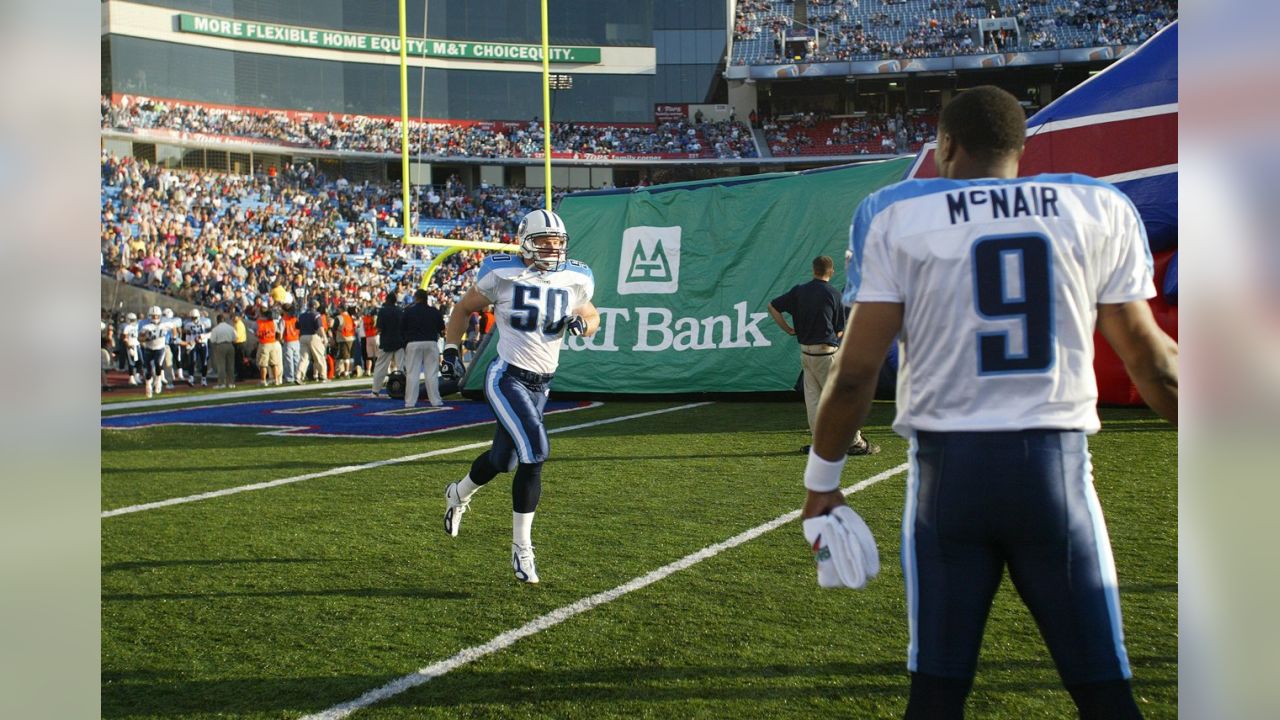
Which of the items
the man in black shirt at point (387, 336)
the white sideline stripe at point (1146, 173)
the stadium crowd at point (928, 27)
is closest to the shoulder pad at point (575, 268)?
the white sideline stripe at point (1146, 173)

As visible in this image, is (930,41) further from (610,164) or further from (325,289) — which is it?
(325,289)

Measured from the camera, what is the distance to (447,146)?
154 ft

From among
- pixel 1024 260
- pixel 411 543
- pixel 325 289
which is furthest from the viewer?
pixel 325 289

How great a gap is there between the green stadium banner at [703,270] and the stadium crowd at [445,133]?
3264 centimetres

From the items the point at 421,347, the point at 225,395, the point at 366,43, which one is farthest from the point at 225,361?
the point at 366,43

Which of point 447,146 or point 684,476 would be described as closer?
point 684,476

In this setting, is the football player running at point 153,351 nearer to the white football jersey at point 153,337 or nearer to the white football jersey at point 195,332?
the white football jersey at point 153,337

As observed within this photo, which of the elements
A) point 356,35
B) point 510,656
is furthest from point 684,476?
point 356,35

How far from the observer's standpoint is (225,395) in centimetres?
1711

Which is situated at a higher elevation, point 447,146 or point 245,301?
point 447,146

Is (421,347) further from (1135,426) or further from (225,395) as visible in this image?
(1135,426)

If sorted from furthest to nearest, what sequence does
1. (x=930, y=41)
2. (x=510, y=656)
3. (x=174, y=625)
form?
(x=930, y=41) < (x=174, y=625) < (x=510, y=656)
